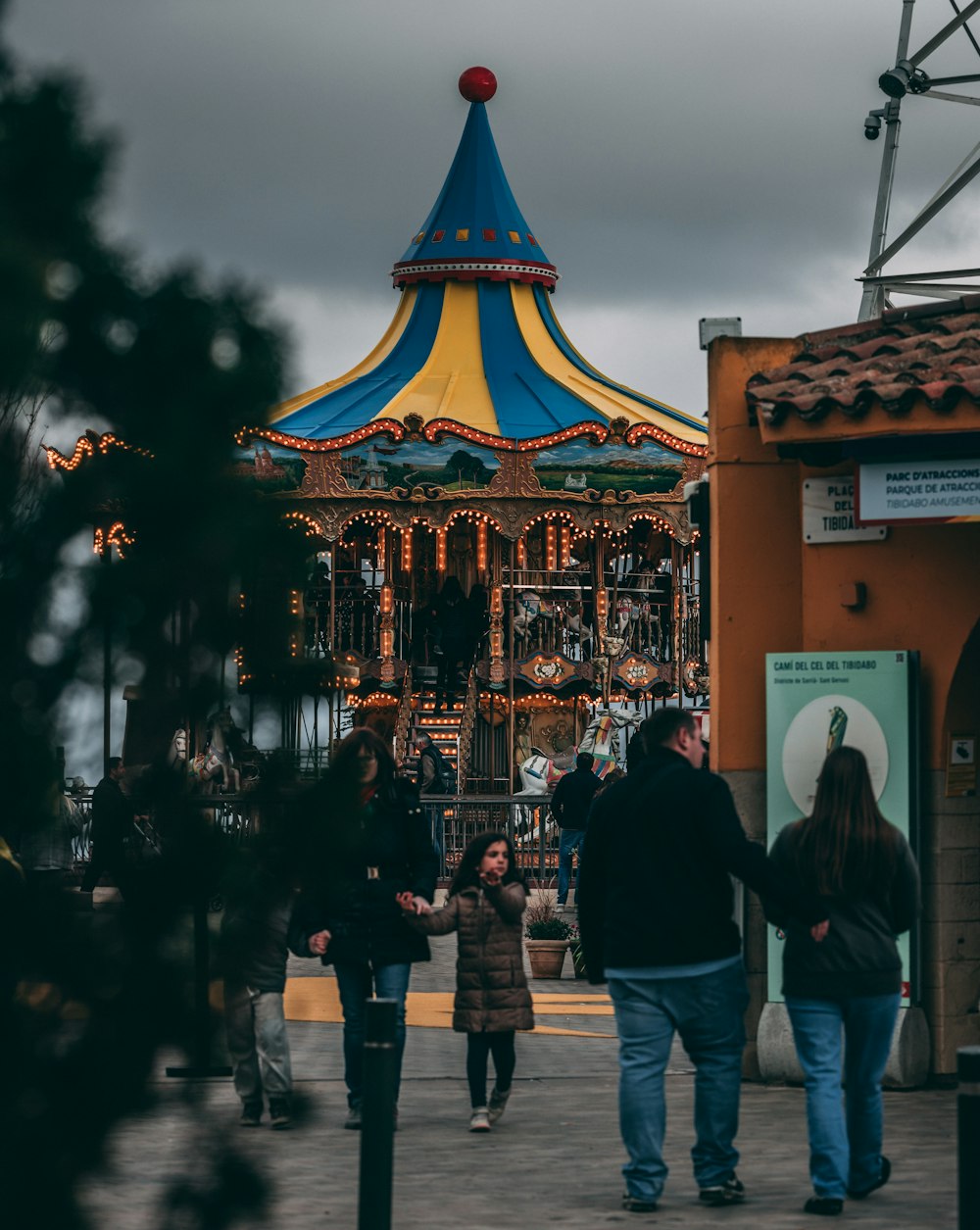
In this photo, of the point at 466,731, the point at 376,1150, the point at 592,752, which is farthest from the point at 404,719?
the point at 376,1150

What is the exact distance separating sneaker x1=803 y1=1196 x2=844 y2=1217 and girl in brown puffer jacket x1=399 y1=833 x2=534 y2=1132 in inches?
92.8

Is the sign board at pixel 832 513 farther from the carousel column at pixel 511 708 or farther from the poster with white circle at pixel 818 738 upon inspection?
the carousel column at pixel 511 708

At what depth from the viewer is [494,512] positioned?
111 feet

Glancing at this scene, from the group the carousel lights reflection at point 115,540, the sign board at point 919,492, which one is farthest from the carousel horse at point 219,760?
the sign board at point 919,492

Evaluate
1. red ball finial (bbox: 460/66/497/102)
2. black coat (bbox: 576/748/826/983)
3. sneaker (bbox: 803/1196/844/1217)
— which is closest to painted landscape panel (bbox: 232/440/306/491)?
black coat (bbox: 576/748/826/983)

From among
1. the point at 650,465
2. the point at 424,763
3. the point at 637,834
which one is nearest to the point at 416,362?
the point at 650,465

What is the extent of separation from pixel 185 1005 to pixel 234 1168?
1.06ft

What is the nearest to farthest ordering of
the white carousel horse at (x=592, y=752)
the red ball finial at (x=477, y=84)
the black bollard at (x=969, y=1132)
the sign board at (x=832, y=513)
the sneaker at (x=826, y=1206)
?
the black bollard at (x=969, y=1132) → the sneaker at (x=826, y=1206) → the sign board at (x=832, y=513) → the white carousel horse at (x=592, y=752) → the red ball finial at (x=477, y=84)

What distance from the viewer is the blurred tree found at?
3.55 metres

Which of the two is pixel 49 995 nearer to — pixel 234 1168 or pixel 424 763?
pixel 234 1168

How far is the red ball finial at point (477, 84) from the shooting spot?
39688mm

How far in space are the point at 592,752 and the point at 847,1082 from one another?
19766mm

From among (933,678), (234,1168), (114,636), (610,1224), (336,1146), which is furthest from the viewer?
(933,678)

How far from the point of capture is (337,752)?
13.0 ft
